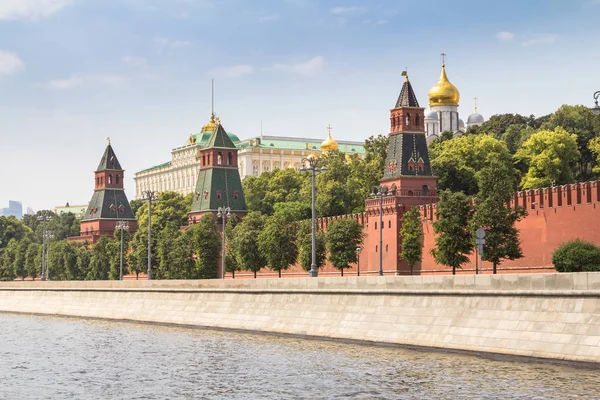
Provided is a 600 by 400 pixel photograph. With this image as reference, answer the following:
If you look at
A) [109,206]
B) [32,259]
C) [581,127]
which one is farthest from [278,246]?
[109,206]

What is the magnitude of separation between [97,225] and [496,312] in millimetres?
88833

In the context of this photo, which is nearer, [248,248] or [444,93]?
[248,248]

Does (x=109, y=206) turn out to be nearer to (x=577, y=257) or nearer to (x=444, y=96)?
(x=444, y=96)

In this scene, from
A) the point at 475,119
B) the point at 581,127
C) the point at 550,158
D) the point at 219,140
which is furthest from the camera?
the point at 475,119

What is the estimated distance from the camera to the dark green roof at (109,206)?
118 metres

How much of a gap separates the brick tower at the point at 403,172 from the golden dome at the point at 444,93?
196 ft

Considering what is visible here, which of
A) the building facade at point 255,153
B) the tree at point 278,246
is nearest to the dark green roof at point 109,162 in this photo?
the tree at point 278,246

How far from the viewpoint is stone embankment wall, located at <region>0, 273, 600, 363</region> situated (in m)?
29.9

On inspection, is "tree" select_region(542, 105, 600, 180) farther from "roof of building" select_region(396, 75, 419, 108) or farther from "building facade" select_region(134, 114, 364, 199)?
"building facade" select_region(134, 114, 364, 199)

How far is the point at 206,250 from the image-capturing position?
3381 inches

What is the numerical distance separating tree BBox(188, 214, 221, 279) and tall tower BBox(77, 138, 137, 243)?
3166 cm

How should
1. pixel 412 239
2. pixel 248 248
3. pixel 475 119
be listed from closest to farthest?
1. pixel 412 239
2. pixel 248 248
3. pixel 475 119

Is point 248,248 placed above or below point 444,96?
below

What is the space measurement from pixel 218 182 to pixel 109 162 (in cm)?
2390
